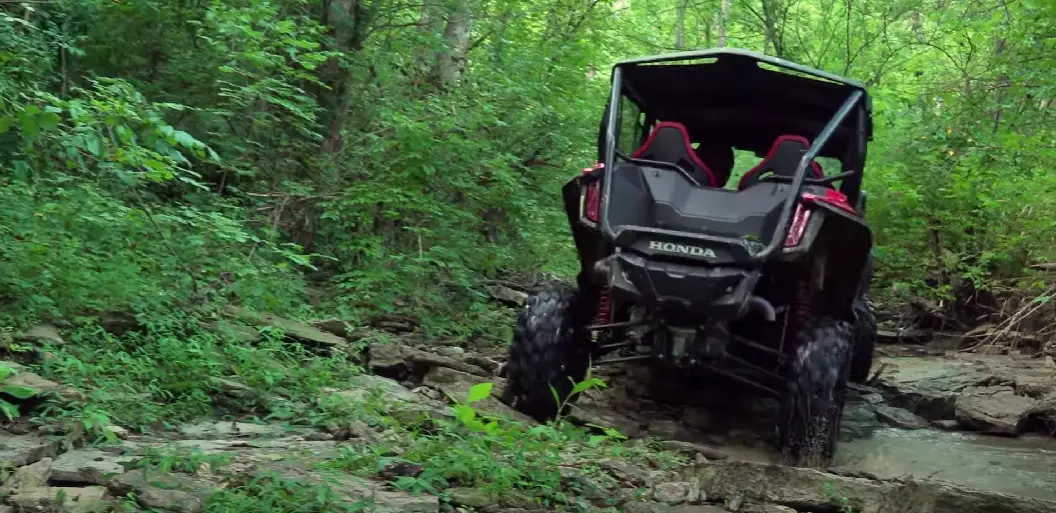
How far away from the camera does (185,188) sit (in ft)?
26.0

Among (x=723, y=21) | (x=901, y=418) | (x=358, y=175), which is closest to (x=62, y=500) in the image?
(x=901, y=418)

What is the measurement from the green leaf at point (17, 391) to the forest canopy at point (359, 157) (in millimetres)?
943

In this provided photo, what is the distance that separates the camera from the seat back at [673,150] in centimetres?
559

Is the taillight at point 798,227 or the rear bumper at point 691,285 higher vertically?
the taillight at point 798,227

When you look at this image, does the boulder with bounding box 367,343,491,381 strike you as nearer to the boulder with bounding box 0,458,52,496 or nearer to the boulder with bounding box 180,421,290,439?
the boulder with bounding box 180,421,290,439

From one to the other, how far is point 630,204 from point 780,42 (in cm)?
939

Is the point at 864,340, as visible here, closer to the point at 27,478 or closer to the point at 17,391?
the point at 17,391

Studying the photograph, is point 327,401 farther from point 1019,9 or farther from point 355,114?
point 1019,9

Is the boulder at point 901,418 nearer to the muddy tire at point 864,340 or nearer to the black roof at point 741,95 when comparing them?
the muddy tire at point 864,340

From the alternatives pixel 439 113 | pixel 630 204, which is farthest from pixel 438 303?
pixel 630 204

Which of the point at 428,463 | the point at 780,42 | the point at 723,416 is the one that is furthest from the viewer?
the point at 780,42

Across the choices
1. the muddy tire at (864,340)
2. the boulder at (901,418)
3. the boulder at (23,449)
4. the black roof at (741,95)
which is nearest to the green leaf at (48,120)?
the boulder at (23,449)

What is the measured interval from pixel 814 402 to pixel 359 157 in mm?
5177

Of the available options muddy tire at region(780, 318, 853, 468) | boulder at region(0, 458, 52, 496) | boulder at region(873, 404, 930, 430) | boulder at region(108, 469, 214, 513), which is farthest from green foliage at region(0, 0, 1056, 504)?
boulder at region(873, 404, 930, 430)
